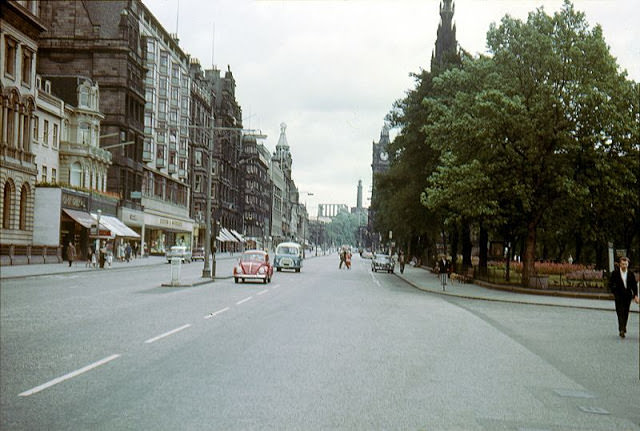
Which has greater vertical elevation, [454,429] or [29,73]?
[29,73]

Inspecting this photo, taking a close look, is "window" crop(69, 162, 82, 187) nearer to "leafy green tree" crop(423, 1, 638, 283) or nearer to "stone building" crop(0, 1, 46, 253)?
"leafy green tree" crop(423, 1, 638, 283)

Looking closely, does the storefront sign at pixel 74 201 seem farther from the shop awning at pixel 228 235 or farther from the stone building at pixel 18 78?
the shop awning at pixel 228 235

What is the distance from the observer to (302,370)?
9.59 metres

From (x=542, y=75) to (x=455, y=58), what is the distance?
601 inches

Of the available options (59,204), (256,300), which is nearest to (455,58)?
(59,204)

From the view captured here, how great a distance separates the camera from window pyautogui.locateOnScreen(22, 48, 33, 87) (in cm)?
739

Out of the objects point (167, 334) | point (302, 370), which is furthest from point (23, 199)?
point (302, 370)

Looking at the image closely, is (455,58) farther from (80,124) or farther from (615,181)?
(80,124)

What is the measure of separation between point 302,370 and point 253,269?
24172mm

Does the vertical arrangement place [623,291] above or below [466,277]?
above

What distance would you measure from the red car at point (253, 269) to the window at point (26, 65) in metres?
25.0

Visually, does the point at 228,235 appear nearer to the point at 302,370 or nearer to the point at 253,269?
the point at 253,269

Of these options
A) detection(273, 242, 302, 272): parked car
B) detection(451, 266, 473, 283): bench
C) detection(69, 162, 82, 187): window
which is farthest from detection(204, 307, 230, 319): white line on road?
detection(69, 162, 82, 187): window

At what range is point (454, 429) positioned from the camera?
6586 millimetres
